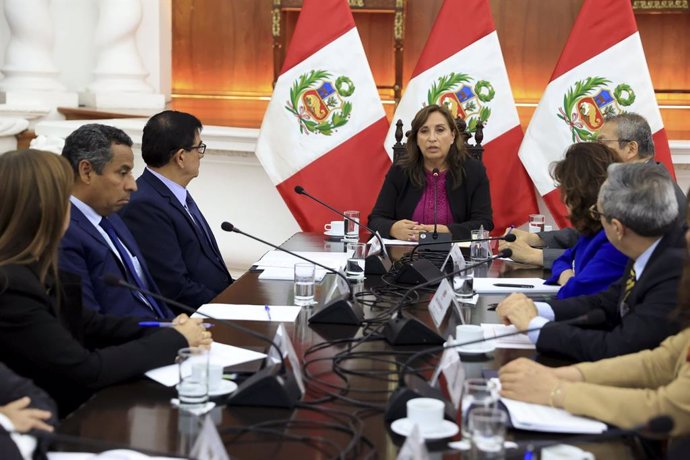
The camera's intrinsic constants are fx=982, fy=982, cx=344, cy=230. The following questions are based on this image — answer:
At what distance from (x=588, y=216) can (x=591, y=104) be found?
238 cm

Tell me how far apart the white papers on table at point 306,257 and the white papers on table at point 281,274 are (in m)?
0.04

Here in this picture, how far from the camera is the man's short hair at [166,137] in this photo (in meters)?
3.29

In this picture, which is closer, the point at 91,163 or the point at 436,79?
the point at 91,163

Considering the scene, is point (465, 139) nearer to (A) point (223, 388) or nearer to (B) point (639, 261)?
(B) point (639, 261)

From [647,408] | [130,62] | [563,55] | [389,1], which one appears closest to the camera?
[647,408]

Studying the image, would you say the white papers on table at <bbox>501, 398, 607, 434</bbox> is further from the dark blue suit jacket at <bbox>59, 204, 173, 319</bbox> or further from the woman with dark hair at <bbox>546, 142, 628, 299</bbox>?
the dark blue suit jacket at <bbox>59, 204, 173, 319</bbox>

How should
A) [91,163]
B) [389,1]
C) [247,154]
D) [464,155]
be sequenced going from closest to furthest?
[91,163] < [464,155] < [247,154] < [389,1]

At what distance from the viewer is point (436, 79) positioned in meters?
4.91

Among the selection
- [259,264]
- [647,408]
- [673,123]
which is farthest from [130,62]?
[647,408]

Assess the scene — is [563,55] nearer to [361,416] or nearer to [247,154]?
[247,154]

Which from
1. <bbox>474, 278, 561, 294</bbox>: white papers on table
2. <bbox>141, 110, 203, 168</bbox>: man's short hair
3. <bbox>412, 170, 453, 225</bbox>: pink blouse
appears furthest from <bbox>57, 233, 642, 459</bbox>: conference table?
<bbox>412, 170, 453, 225</bbox>: pink blouse

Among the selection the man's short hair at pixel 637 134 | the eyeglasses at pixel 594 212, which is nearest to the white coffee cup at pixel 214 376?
the eyeglasses at pixel 594 212

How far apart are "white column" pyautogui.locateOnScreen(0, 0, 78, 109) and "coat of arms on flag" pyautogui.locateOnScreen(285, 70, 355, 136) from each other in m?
1.59

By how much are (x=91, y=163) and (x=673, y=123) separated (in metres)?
4.38
